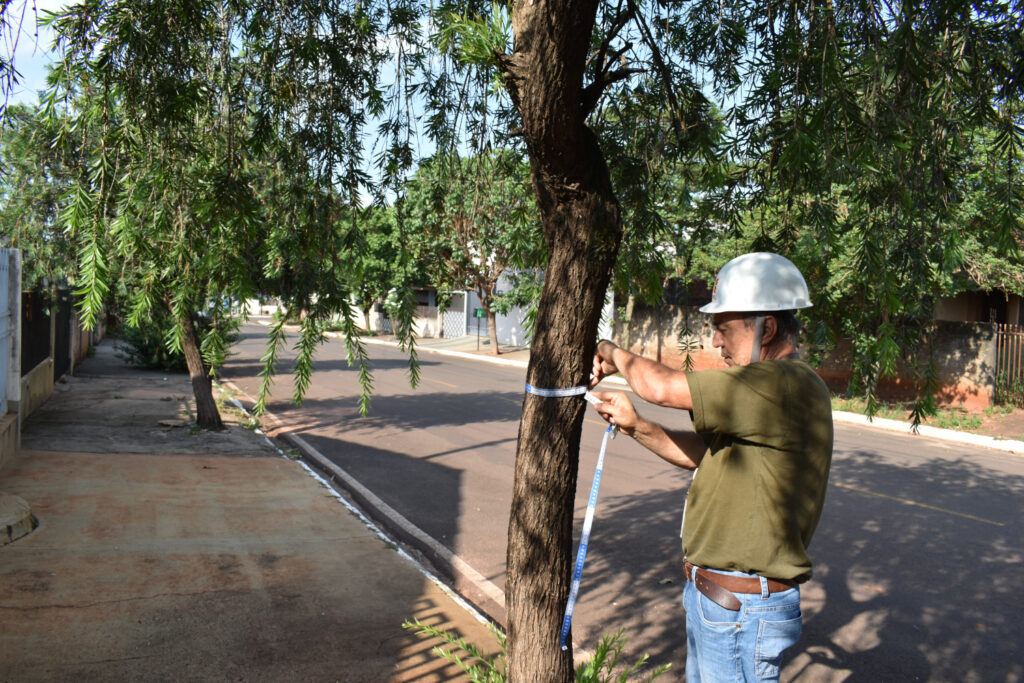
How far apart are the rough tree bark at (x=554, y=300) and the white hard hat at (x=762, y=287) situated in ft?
1.44

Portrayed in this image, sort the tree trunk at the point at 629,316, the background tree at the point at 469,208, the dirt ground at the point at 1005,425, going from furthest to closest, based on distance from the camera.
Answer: the dirt ground at the point at 1005,425 → the tree trunk at the point at 629,316 → the background tree at the point at 469,208

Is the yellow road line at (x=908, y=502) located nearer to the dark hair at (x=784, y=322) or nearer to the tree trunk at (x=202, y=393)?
the dark hair at (x=784, y=322)

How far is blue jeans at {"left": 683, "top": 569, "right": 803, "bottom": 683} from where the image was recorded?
2.45 m

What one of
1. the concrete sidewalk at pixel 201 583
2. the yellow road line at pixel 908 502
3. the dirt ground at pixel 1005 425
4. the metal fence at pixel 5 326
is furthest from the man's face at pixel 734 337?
the dirt ground at pixel 1005 425

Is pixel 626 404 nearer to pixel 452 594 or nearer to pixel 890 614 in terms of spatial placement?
pixel 452 594

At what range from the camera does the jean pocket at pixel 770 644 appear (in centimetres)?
245

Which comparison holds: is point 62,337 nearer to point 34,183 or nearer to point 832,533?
point 34,183

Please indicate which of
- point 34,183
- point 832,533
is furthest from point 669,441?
point 832,533

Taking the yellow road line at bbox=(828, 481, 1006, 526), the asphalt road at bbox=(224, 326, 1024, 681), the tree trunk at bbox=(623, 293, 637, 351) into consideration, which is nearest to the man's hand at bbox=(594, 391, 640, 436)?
the tree trunk at bbox=(623, 293, 637, 351)

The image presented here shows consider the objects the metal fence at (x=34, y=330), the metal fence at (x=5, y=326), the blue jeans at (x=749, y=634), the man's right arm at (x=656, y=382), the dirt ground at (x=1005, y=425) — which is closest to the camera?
the man's right arm at (x=656, y=382)

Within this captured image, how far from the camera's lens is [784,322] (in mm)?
2580

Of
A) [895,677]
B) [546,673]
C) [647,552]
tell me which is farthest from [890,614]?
[546,673]

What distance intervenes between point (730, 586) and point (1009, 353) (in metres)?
16.5

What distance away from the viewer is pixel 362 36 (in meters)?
3.94
